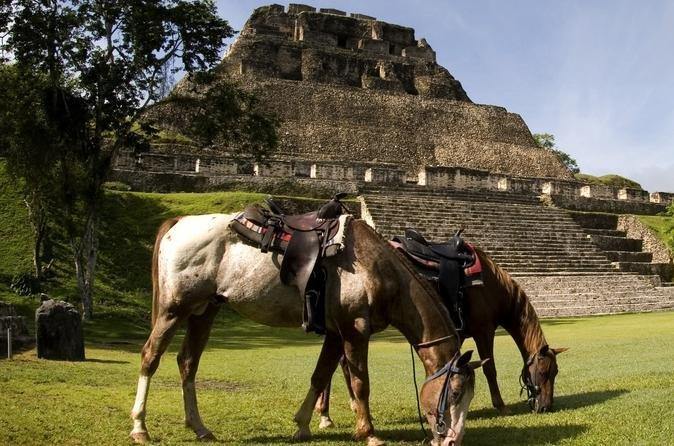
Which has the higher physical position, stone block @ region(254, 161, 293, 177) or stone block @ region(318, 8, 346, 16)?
stone block @ region(318, 8, 346, 16)

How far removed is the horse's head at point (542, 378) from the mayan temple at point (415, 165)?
1397cm

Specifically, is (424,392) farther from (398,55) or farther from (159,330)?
(398,55)

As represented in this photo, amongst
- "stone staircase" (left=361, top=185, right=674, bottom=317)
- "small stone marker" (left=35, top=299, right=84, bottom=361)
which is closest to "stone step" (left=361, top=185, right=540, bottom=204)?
"stone staircase" (left=361, top=185, right=674, bottom=317)

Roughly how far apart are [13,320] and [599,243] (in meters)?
21.8

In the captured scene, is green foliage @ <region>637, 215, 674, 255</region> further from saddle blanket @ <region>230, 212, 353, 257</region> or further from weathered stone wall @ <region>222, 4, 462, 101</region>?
saddle blanket @ <region>230, 212, 353, 257</region>

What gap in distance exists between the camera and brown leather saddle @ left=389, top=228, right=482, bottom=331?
6090 millimetres

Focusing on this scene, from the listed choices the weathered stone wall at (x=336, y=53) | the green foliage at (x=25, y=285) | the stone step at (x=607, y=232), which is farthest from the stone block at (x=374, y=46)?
the green foliage at (x=25, y=285)

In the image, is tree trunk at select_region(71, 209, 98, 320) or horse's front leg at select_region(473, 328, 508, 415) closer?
horse's front leg at select_region(473, 328, 508, 415)

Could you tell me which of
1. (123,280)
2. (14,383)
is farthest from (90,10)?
(14,383)

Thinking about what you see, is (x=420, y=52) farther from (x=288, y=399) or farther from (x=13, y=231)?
(x=288, y=399)

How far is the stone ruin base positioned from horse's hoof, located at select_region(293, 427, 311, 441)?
6866 mm

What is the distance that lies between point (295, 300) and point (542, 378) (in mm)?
2468

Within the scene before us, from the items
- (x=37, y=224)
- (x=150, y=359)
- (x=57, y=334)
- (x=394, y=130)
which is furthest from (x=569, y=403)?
(x=394, y=130)

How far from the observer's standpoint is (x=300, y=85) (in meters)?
41.3
